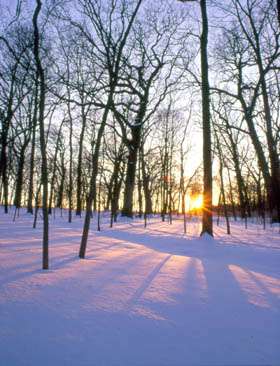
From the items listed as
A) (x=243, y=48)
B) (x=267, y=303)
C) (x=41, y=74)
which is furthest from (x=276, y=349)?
(x=243, y=48)

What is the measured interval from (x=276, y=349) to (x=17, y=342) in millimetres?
2074

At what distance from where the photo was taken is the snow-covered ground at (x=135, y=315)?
2301 millimetres

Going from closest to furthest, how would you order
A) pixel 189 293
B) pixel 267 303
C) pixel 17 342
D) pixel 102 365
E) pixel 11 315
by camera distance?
1. pixel 102 365
2. pixel 17 342
3. pixel 11 315
4. pixel 267 303
5. pixel 189 293

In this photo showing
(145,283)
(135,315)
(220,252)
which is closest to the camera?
(135,315)

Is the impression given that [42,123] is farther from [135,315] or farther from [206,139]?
[206,139]

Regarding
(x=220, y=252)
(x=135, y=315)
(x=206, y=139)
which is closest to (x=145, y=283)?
(x=135, y=315)

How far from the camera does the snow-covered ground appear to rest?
230 cm

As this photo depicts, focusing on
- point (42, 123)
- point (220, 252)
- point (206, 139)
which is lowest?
point (220, 252)

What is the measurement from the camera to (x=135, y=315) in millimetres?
2996

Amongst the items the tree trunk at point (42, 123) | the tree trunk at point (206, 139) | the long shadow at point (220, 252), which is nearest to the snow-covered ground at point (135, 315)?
the tree trunk at point (42, 123)

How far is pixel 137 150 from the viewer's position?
2125 cm

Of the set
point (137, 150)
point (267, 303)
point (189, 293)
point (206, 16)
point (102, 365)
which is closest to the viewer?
point (102, 365)

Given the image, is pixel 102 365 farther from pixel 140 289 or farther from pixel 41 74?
pixel 41 74

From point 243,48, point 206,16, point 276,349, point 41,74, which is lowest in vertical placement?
point 276,349
